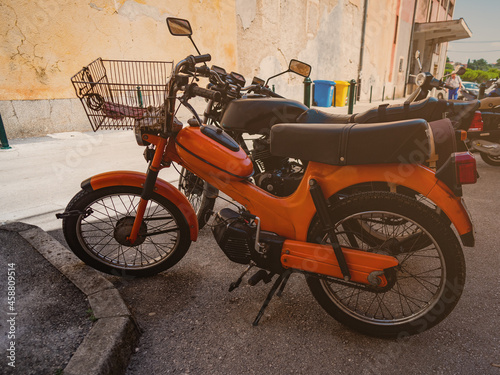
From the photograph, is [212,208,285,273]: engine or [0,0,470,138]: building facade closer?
[212,208,285,273]: engine

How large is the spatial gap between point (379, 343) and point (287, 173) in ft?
4.42

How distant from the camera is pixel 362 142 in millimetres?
1542

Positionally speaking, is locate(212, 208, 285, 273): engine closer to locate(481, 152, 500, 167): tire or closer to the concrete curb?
the concrete curb

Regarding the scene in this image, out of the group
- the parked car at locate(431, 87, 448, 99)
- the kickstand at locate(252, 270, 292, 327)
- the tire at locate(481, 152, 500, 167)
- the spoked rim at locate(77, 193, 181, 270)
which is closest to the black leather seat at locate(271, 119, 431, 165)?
the kickstand at locate(252, 270, 292, 327)

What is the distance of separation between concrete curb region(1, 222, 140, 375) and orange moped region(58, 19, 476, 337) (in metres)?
0.17

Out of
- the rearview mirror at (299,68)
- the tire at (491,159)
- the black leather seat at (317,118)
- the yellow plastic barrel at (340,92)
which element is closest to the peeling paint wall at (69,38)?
the rearview mirror at (299,68)

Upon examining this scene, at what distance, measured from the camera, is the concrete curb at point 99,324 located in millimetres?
1475

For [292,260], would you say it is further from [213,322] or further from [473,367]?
[473,367]

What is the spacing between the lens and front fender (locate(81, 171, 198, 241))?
6.75 feet

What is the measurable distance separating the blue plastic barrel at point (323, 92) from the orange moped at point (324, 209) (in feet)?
30.0

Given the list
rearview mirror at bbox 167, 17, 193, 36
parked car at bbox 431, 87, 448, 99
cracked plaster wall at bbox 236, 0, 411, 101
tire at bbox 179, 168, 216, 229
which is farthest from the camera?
cracked plaster wall at bbox 236, 0, 411, 101

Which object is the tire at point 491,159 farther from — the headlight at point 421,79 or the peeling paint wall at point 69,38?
the peeling paint wall at point 69,38

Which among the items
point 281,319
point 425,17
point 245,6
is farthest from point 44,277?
point 425,17

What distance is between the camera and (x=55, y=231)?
2.96 m
